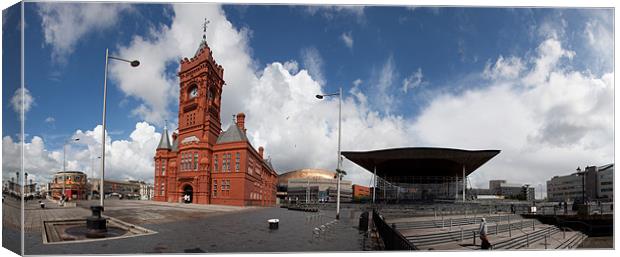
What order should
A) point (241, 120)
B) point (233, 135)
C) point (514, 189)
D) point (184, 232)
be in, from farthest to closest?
point (514, 189) < point (233, 135) < point (241, 120) < point (184, 232)

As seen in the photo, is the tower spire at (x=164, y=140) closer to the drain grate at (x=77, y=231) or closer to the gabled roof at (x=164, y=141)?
the gabled roof at (x=164, y=141)

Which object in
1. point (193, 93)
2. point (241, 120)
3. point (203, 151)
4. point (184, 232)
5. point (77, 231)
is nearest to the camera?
point (77, 231)

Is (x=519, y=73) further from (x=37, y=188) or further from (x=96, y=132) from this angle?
(x=37, y=188)

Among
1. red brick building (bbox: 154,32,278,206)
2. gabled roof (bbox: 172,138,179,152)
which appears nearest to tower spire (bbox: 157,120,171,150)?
red brick building (bbox: 154,32,278,206)

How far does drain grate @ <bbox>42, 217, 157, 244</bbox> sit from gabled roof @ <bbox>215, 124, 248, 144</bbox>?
5431mm

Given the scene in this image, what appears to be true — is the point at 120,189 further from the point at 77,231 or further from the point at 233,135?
the point at 233,135

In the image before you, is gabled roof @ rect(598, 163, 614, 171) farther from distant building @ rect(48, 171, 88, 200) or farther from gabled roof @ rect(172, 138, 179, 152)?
distant building @ rect(48, 171, 88, 200)

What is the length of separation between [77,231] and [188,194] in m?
5.13

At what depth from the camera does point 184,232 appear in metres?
16.0

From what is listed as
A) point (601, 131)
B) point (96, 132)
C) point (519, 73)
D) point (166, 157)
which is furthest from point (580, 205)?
point (96, 132)

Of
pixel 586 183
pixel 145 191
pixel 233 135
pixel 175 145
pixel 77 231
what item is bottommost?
pixel 77 231

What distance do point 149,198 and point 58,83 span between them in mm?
7086

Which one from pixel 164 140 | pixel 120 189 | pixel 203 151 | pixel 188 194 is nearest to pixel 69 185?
pixel 120 189

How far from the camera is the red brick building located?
1756 centimetres
